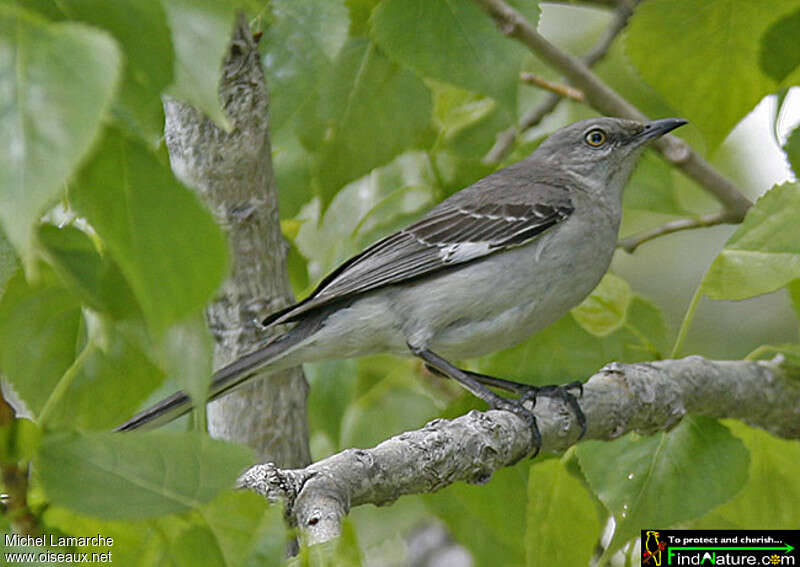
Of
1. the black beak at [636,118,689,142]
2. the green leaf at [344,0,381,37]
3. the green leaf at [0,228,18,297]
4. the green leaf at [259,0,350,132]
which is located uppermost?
the green leaf at [344,0,381,37]

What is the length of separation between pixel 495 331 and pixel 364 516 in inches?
54.2

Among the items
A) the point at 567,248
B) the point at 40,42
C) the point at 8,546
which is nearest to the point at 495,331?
the point at 567,248

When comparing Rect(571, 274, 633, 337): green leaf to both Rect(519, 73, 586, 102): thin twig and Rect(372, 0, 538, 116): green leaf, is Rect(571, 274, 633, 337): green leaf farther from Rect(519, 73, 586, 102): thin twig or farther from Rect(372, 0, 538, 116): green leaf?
Rect(519, 73, 586, 102): thin twig

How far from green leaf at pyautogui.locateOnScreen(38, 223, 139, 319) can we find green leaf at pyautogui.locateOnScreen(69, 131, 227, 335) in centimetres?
21

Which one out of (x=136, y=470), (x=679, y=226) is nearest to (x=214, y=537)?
(x=136, y=470)

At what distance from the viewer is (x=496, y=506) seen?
10.6 feet

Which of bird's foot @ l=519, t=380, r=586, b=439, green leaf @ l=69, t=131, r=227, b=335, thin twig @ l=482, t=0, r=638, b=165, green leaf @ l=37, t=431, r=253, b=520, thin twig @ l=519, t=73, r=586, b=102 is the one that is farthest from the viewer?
thin twig @ l=482, t=0, r=638, b=165

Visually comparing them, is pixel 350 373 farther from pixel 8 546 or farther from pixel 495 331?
pixel 8 546

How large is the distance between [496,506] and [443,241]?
54.4 inches

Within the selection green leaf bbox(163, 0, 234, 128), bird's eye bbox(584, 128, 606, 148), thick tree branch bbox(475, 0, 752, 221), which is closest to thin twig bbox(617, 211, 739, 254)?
thick tree branch bbox(475, 0, 752, 221)

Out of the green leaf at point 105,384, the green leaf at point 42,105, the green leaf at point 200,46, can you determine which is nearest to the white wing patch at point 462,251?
the green leaf at point 105,384

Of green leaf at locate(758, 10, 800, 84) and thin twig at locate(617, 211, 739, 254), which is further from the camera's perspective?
thin twig at locate(617, 211, 739, 254)

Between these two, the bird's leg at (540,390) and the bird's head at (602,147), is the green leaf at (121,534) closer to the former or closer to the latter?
the bird's leg at (540,390)

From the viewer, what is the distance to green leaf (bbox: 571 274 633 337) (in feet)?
11.6
